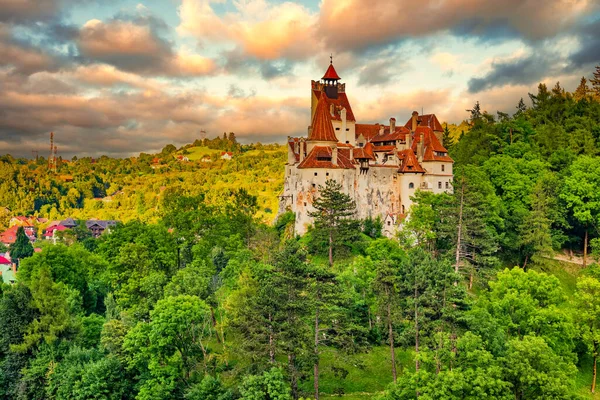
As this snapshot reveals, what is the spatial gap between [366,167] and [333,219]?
9.85 m

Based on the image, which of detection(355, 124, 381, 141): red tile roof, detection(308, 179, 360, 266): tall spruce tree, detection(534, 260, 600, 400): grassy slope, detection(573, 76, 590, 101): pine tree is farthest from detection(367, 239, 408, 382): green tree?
detection(573, 76, 590, 101): pine tree

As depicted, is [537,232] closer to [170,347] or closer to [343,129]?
[343,129]

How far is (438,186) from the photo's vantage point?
6181cm

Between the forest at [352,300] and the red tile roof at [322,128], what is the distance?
5.98 m

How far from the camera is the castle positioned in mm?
59250

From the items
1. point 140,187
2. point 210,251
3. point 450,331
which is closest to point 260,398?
point 450,331

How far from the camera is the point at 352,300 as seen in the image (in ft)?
136

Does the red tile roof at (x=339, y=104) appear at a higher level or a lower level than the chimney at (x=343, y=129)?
higher

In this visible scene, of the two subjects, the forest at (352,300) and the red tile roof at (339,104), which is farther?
the red tile roof at (339,104)

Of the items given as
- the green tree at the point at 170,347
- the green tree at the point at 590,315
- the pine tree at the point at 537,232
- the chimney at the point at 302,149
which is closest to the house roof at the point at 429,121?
the chimney at the point at 302,149

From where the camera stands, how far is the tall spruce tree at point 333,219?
179ft

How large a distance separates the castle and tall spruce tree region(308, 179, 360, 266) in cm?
296

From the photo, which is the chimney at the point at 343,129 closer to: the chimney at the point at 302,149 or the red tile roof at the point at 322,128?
the red tile roof at the point at 322,128

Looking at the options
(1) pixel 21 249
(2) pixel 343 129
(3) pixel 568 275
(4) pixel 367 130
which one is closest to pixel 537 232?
(3) pixel 568 275
